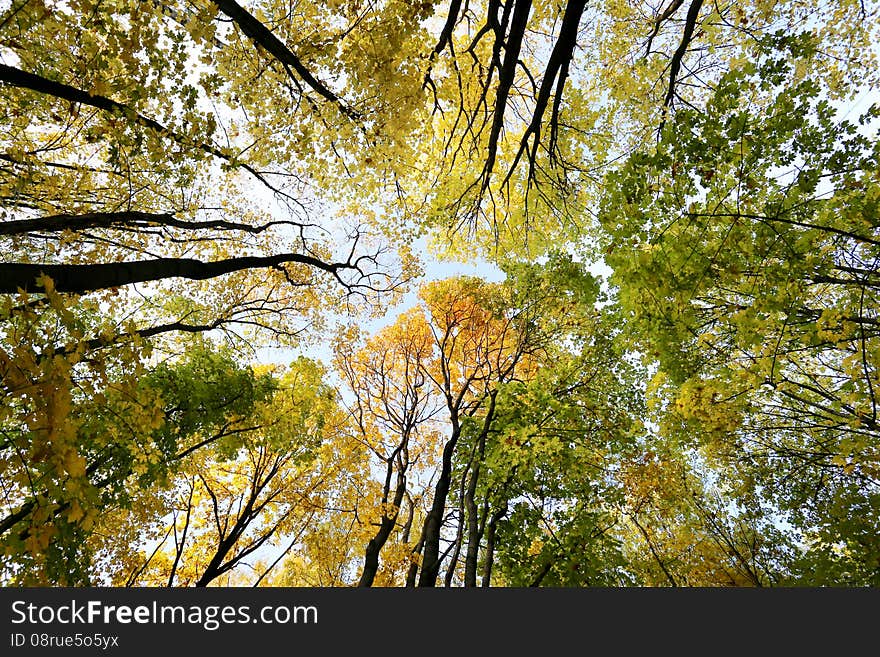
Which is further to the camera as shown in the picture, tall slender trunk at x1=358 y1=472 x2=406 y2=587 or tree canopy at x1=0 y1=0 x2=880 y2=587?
tall slender trunk at x1=358 y1=472 x2=406 y2=587

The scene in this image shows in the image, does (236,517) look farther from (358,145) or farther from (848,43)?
(848,43)

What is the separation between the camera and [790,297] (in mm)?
3609

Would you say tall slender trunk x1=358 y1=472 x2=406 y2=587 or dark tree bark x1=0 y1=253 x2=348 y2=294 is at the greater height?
dark tree bark x1=0 y1=253 x2=348 y2=294

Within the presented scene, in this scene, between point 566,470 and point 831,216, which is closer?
point 831,216

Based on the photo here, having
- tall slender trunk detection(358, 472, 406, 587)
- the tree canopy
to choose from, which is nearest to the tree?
the tree canopy

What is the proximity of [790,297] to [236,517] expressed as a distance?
39.6 feet

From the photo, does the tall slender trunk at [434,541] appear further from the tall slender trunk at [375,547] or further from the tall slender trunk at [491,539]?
the tall slender trunk at [375,547]

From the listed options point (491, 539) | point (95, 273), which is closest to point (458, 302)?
point (491, 539)

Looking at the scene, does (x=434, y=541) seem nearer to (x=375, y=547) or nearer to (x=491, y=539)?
(x=375, y=547)

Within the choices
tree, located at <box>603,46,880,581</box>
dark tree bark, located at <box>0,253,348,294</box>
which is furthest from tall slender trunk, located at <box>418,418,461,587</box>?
dark tree bark, located at <box>0,253,348,294</box>

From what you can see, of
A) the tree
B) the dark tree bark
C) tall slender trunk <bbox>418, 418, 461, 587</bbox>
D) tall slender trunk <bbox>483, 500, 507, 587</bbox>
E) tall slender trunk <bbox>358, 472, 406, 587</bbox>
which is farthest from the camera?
tall slender trunk <bbox>358, 472, 406, 587</bbox>

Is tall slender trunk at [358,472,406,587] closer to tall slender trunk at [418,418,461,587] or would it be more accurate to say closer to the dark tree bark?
tall slender trunk at [418,418,461,587]

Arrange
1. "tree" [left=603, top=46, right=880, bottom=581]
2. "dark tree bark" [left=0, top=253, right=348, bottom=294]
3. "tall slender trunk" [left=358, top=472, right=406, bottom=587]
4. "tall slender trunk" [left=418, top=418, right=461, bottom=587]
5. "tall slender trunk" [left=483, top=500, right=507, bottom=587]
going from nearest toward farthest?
"dark tree bark" [left=0, top=253, right=348, bottom=294] → "tree" [left=603, top=46, right=880, bottom=581] → "tall slender trunk" [left=418, top=418, right=461, bottom=587] → "tall slender trunk" [left=483, top=500, right=507, bottom=587] → "tall slender trunk" [left=358, top=472, right=406, bottom=587]

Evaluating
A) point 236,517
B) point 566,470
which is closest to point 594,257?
point 566,470
